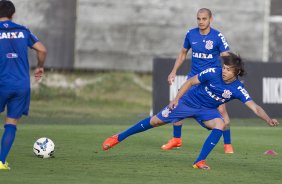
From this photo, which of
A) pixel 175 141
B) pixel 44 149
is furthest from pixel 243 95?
pixel 175 141

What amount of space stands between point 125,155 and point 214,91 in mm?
1955

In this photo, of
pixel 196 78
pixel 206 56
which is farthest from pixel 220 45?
pixel 196 78

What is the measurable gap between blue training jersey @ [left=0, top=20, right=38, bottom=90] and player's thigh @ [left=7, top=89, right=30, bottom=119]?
76 millimetres

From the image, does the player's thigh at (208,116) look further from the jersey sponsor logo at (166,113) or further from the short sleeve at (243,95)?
the short sleeve at (243,95)

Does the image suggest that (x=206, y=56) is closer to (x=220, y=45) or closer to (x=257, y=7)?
(x=220, y=45)

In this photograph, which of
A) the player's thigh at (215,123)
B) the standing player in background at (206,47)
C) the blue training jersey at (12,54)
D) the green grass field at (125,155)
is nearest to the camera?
the green grass field at (125,155)

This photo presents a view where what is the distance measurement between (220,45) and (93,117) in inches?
368

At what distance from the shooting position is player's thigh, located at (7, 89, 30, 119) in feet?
35.0

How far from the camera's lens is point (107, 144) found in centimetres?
1247

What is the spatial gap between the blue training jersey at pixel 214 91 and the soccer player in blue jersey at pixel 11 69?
7.69 feet

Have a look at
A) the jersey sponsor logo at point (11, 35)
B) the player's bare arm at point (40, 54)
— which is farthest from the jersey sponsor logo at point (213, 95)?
the jersey sponsor logo at point (11, 35)

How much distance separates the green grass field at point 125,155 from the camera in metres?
10.3

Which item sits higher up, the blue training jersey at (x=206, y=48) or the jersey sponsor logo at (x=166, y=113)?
the blue training jersey at (x=206, y=48)

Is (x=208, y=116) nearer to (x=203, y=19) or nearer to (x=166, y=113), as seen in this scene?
(x=166, y=113)
